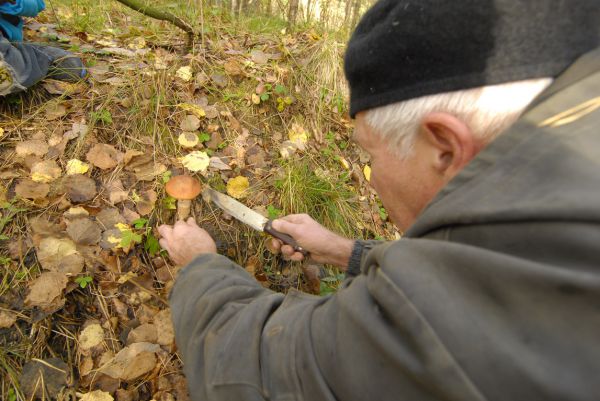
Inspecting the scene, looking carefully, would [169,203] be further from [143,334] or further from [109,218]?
[143,334]

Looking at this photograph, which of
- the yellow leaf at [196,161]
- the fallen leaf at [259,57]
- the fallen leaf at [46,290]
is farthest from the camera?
the fallen leaf at [259,57]

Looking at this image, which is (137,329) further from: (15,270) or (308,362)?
(308,362)

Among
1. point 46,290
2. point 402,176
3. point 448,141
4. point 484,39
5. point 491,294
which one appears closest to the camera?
point 491,294

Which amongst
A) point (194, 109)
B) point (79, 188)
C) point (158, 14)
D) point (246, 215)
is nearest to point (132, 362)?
point (246, 215)

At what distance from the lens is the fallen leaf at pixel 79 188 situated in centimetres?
213

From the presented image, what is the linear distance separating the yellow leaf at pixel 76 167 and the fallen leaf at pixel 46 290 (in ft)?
2.09

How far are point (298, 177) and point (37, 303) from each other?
5.45ft

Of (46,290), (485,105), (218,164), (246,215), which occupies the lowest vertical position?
(46,290)

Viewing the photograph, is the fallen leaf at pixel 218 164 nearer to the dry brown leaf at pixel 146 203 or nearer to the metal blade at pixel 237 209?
the metal blade at pixel 237 209

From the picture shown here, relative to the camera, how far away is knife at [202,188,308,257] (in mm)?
2092

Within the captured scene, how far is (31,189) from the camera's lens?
2066mm

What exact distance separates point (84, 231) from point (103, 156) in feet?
1.67

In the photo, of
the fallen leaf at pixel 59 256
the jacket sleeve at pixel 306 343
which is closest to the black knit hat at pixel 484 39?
the jacket sleeve at pixel 306 343

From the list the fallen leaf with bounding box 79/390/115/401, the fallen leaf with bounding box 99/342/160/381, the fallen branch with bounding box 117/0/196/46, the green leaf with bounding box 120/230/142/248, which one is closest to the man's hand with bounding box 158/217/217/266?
the green leaf with bounding box 120/230/142/248
